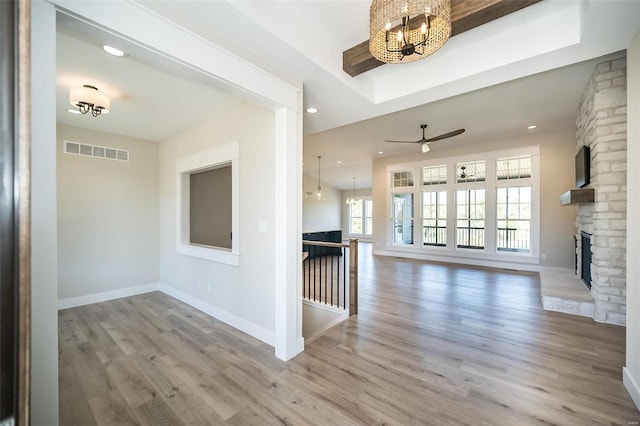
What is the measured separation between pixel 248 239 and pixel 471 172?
6.45m

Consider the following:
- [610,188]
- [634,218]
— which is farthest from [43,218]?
[610,188]

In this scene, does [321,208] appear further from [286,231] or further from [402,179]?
[286,231]

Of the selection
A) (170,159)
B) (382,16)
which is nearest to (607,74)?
(382,16)

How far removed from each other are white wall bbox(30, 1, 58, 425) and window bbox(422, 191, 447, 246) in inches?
309

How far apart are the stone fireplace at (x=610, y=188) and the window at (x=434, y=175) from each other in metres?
4.13

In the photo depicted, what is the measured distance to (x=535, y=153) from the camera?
6059 mm

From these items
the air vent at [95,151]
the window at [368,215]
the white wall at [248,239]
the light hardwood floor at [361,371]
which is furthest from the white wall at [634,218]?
the window at [368,215]

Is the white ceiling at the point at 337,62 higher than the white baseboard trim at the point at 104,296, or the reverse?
the white ceiling at the point at 337,62

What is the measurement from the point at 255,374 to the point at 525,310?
12.3 feet

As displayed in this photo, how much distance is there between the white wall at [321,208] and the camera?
12.7m

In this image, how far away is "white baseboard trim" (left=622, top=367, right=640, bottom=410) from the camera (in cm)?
189

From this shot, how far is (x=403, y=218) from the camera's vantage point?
829 centimetres

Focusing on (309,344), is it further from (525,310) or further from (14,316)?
(525,310)

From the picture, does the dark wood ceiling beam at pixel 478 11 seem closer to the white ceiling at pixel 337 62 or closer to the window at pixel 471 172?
the white ceiling at pixel 337 62
